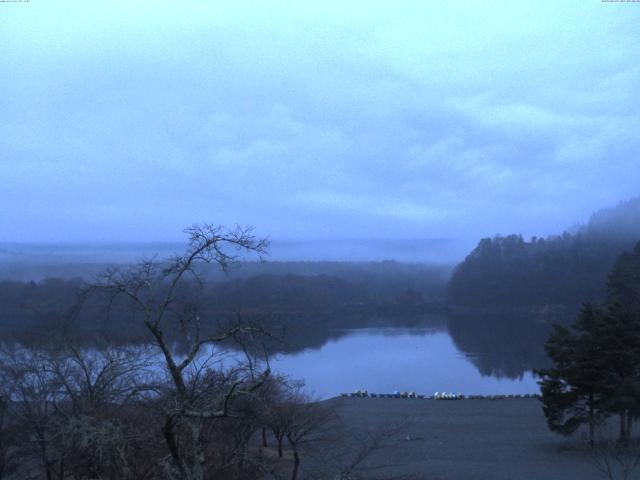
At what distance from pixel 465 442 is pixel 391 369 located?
12906 millimetres

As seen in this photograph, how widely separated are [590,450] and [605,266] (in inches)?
2013

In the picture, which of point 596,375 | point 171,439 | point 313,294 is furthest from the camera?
point 313,294

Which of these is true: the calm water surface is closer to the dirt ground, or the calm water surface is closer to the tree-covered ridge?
the dirt ground

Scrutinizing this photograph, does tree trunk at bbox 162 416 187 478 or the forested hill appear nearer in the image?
tree trunk at bbox 162 416 187 478

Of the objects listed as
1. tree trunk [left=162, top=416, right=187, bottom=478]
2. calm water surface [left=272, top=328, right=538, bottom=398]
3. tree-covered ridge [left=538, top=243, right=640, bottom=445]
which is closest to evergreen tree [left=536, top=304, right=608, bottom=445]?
tree-covered ridge [left=538, top=243, right=640, bottom=445]

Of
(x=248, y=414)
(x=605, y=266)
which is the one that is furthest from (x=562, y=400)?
(x=605, y=266)

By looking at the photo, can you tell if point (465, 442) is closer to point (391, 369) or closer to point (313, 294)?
point (391, 369)

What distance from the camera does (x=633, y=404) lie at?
10719 millimetres

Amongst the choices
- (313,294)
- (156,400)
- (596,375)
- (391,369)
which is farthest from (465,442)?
(313,294)

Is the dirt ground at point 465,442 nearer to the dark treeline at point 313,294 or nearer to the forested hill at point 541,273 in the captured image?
the dark treeline at point 313,294

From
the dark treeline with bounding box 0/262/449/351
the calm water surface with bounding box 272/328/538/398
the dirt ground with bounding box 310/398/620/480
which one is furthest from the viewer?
the dark treeline with bounding box 0/262/449/351

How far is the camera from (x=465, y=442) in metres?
13.1

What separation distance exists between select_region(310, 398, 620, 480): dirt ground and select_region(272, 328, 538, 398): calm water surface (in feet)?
8.15

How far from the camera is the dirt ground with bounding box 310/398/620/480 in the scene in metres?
10.2
